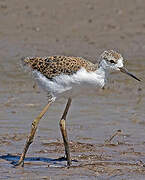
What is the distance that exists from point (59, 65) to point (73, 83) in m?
0.33

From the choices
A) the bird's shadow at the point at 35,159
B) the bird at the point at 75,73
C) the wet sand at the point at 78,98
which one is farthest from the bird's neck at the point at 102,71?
the bird's shadow at the point at 35,159

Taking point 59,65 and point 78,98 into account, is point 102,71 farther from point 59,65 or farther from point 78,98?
point 78,98

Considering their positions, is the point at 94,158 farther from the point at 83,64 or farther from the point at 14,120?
the point at 14,120

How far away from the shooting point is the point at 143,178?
7777 mm

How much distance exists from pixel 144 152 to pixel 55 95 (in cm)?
166

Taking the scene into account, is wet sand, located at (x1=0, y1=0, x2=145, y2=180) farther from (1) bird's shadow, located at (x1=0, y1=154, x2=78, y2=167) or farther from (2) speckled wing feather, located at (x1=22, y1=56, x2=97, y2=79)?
(2) speckled wing feather, located at (x1=22, y1=56, x2=97, y2=79)

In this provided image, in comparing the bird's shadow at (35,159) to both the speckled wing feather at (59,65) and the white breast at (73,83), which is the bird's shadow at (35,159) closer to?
the white breast at (73,83)

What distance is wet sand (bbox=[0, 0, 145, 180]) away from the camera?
8.41 m

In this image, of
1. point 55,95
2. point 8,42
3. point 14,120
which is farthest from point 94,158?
A: point 8,42

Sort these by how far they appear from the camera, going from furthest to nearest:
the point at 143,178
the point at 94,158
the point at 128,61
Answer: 1. the point at 128,61
2. the point at 94,158
3. the point at 143,178

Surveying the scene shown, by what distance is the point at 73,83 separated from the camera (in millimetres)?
7883

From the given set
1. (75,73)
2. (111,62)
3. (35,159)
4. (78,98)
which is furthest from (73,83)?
(78,98)

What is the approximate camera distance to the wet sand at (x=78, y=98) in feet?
27.6

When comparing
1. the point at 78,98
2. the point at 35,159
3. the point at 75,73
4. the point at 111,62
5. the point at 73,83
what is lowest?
the point at 35,159
